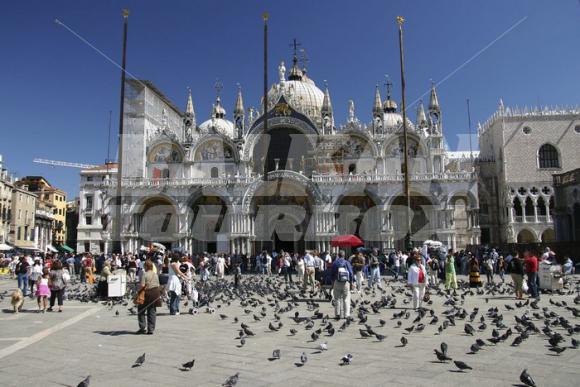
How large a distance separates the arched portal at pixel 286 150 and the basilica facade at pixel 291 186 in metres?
0.09

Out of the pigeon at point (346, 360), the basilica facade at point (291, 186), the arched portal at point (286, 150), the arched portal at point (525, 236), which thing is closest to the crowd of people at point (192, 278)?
the pigeon at point (346, 360)

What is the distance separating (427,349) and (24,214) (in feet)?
187

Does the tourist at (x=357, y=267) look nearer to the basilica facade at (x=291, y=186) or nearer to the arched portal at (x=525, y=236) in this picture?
the basilica facade at (x=291, y=186)

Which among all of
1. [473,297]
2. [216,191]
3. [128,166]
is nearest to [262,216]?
[216,191]

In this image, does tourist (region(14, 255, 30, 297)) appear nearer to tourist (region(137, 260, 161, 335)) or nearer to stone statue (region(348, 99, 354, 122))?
tourist (region(137, 260, 161, 335))

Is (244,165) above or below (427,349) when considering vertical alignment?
above

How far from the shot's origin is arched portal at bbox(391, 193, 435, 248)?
39094 mm

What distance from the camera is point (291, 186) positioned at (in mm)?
39656

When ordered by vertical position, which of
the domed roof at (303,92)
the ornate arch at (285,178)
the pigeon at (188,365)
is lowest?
the pigeon at (188,365)

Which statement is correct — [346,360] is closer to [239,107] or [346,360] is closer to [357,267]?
[357,267]

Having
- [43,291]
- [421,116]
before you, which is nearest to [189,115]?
[421,116]

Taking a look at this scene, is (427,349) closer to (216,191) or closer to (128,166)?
(216,191)

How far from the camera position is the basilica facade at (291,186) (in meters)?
38.4

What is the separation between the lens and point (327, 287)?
15.8 m
